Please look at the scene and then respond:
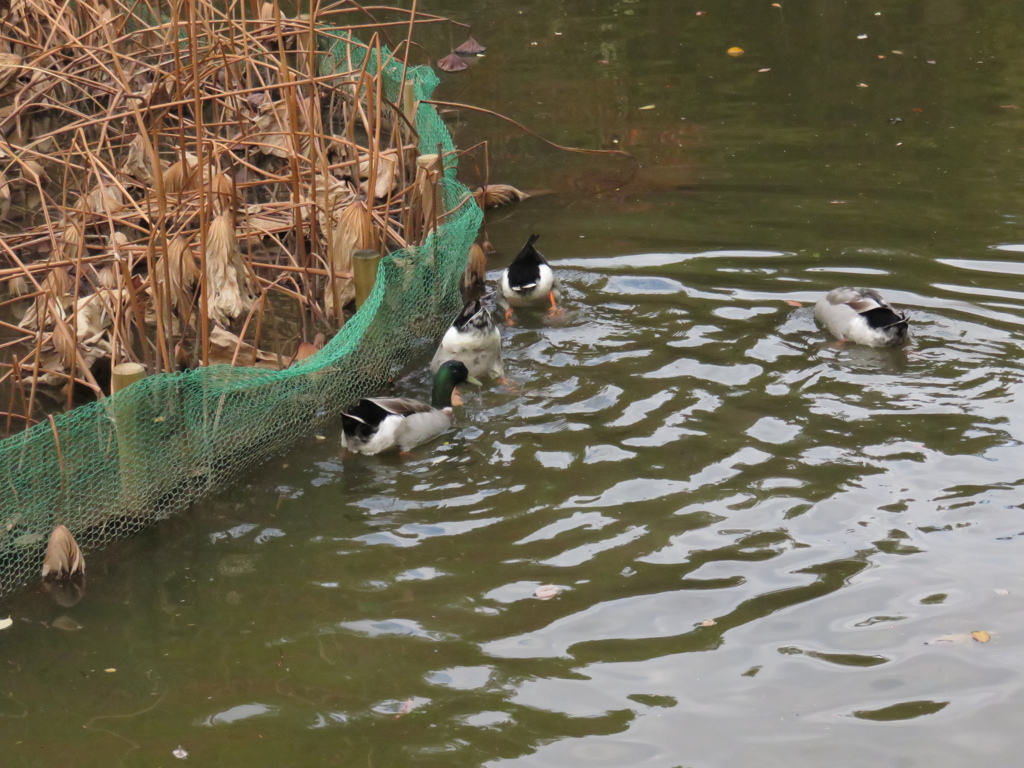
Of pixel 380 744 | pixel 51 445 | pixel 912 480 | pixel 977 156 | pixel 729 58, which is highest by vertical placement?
pixel 729 58

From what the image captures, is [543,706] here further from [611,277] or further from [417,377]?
[611,277]

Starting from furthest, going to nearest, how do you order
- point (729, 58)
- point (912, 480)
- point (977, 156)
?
point (729, 58)
point (977, 156)
point (912, 480)

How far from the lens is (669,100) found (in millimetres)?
12086

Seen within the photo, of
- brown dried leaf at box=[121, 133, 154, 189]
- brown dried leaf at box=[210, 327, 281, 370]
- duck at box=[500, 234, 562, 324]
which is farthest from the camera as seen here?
brown dried leaf at box=[121, 133, 154, 189]

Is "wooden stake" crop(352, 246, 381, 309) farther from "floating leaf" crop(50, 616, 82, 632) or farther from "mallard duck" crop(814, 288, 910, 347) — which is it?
"mallard duck" crop(814, 288, 910, 347)

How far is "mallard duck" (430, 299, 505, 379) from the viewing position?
23.3ft

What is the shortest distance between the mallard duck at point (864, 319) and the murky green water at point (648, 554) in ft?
0.46

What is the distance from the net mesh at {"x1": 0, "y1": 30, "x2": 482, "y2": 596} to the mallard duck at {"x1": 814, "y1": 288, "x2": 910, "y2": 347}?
260cm

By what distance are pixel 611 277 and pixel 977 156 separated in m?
3.93

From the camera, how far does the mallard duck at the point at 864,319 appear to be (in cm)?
706

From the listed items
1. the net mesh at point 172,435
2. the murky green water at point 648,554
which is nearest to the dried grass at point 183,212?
the net mesh at point 172,435

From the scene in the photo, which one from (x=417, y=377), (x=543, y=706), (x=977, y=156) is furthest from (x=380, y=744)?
(x=977, y=156)

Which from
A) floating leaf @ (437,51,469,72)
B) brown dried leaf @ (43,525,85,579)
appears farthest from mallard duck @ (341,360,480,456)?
floating leaf @ (437,51,469,72)

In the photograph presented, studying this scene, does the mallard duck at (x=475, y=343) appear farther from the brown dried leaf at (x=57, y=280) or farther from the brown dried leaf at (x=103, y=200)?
the brown dried leaf at (x=57, y=280)
